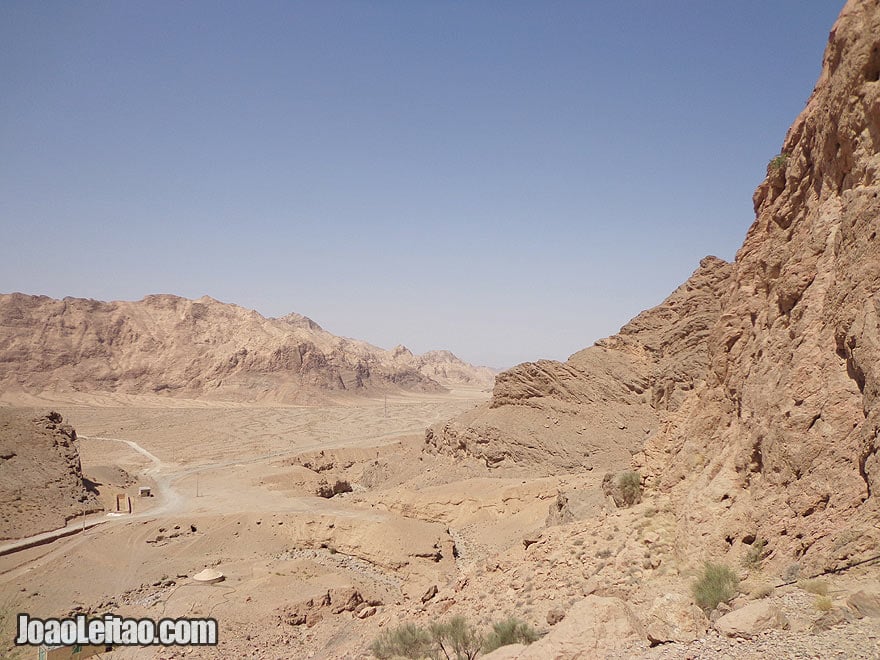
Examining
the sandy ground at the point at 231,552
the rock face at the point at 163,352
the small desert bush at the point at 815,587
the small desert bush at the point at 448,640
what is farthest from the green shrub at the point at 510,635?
the rock face at the point at 163,352

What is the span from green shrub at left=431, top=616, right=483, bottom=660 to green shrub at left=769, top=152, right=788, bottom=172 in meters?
9.07

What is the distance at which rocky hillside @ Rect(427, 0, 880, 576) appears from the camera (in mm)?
5859

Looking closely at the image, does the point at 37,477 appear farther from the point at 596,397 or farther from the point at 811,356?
the point at 811,356

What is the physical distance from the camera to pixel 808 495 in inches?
246

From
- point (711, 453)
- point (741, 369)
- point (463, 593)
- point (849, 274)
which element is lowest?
point (463, 593)

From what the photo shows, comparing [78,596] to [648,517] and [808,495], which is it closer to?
[648,517]

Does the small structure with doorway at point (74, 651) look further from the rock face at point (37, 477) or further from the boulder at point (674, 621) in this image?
the boulder at point (674, 621)

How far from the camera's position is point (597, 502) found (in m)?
13.1

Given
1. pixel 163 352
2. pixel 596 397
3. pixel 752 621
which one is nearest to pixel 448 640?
pixel 752 621

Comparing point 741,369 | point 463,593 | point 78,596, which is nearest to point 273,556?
point 78,596

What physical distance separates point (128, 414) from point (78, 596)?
190ft

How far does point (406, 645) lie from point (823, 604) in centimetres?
643

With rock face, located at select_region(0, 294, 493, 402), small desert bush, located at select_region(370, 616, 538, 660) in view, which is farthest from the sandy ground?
rock face, located at select_region(0, 294, 493, 402)

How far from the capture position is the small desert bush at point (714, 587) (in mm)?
6191
